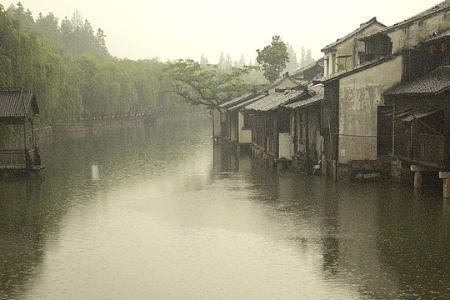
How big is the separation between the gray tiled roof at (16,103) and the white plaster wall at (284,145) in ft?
54.1

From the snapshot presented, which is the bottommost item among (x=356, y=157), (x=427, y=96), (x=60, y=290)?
(x=60, y=290)

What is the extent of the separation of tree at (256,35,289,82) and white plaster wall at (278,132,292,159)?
3677 cm

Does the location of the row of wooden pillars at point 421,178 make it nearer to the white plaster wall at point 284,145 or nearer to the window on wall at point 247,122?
the white plaster wall at point 284,145

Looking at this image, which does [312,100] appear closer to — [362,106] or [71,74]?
[362,106]

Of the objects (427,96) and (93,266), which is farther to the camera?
(427,96)

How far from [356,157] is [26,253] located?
19.8m

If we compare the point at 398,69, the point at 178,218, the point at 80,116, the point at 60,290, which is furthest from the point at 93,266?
the point at 80,116

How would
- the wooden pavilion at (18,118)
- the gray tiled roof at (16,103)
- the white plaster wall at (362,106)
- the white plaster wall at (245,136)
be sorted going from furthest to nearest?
the white plaster wall at (245,136) → the wooden pavilion at (18,118) → the gray tiled roof at (16,103) → the white plaster wall at (362,106)

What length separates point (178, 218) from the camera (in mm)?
24203

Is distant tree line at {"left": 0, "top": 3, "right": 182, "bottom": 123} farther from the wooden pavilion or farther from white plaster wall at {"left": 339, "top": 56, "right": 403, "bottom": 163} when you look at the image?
white plaster wall at {"left": 339, "top": 56, "right": 403, "bottom": 163}

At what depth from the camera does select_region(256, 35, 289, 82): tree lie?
3014 inches

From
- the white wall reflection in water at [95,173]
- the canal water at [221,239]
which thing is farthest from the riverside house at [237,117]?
the canal water at [221,239]

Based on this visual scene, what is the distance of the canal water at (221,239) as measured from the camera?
1523 centimetres

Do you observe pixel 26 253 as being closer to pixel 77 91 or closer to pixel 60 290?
pixel 60 290
